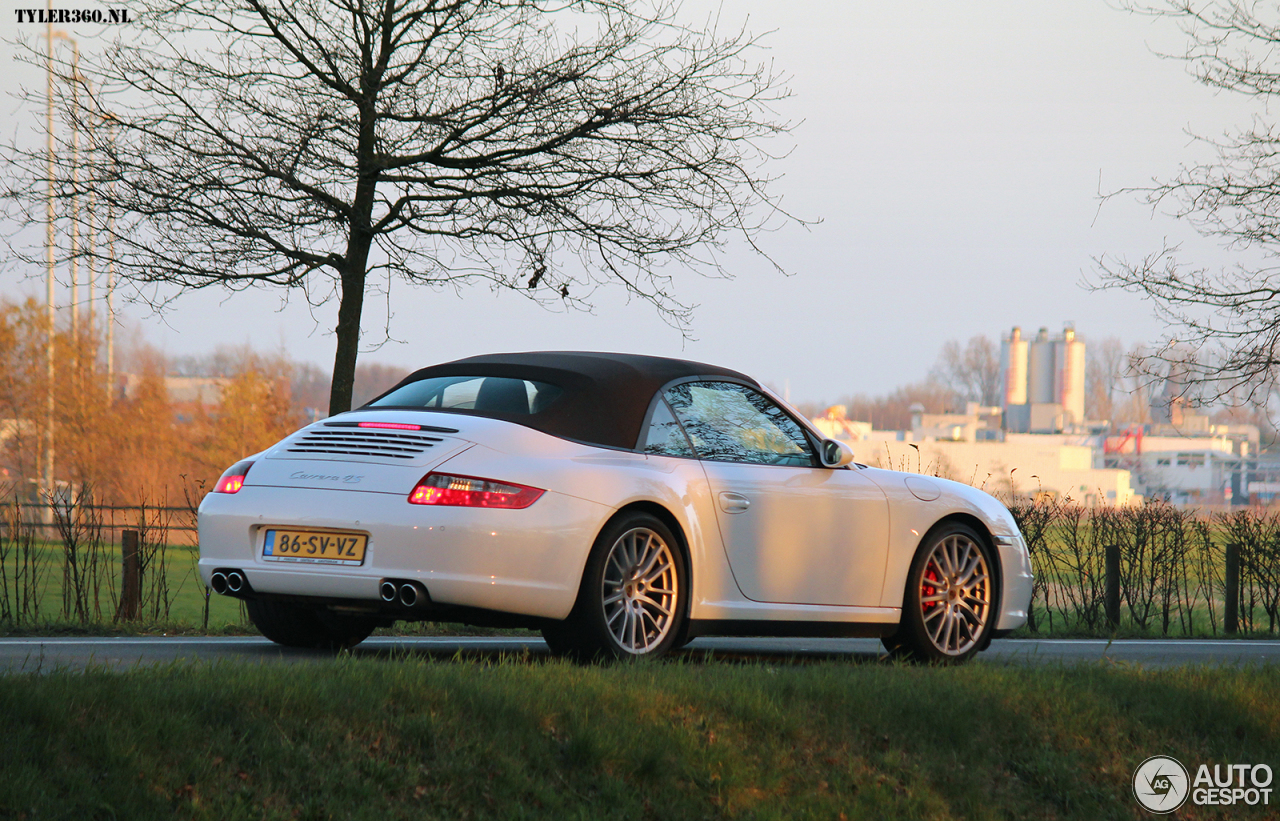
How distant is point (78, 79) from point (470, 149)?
127 inches

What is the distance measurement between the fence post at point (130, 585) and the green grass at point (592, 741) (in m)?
6.24

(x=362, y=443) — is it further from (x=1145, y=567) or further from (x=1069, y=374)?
(x=1069, y=374)

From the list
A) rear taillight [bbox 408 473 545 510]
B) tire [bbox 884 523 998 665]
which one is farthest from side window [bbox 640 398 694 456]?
tire [bbox 884 523 998 665]

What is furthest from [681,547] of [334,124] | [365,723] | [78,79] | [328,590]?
[78,79]

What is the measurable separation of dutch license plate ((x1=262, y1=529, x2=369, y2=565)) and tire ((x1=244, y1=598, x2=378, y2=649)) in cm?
110

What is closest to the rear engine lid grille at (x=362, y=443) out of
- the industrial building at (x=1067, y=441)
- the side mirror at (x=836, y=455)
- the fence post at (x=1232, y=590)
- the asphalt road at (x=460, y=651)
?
the asphalt road at (x=460, y=651)

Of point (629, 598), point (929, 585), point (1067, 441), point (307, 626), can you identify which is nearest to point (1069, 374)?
point (1067, 441)

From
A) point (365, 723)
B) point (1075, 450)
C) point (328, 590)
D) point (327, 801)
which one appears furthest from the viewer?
point (1075, 450)

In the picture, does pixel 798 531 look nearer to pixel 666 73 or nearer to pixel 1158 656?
pixel 1158 656

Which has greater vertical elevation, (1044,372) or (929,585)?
(1044,372)

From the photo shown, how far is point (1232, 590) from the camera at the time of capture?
15.8 metres

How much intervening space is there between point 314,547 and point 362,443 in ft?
1.76

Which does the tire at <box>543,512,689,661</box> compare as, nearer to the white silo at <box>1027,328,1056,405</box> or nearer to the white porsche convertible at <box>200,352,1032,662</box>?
the white porsche convertible at <box>200,352,1032,662</box>

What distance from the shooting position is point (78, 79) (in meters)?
11.1
